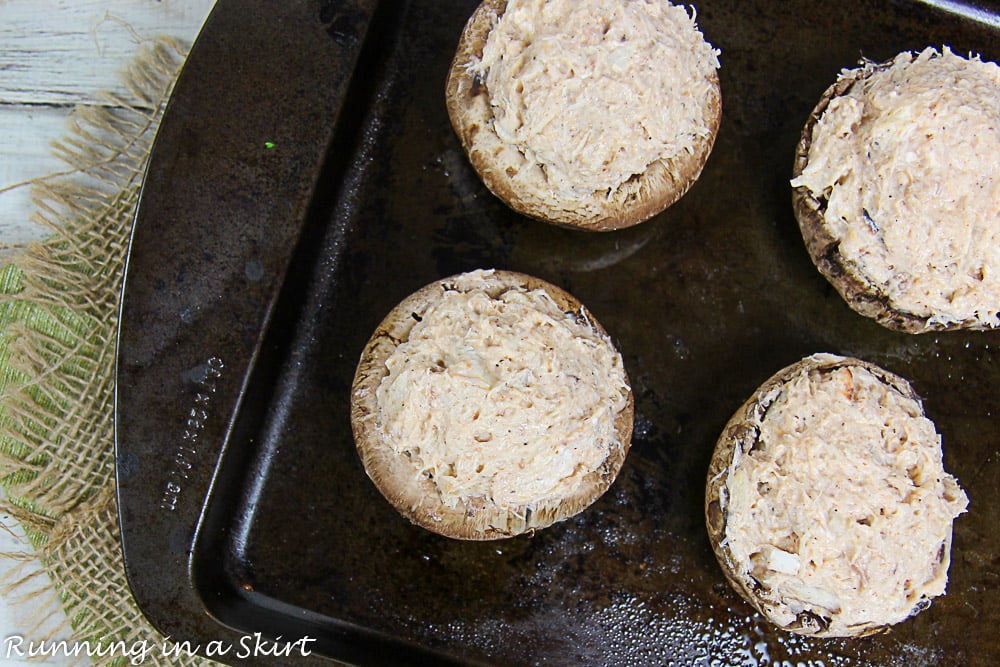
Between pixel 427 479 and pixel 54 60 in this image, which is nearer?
pixel 427 479

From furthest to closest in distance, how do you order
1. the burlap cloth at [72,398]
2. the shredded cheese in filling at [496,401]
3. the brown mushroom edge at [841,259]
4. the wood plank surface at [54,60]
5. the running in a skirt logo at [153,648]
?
the wood plank surface at [54,60], the burlap cloth at [72,398], the brown mushroom edge at [841,259], the running in a skirt logo at [153,648], the shredded cheese in filling at [496,401]

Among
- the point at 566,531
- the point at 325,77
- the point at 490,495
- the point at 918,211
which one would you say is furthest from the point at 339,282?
the point at 918,211

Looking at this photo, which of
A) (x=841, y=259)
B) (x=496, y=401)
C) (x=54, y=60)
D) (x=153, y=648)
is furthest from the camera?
(x=54, y=60)

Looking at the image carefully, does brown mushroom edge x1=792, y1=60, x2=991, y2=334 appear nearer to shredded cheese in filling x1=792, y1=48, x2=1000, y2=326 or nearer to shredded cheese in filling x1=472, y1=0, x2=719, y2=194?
shredded cheese in filling x1=792, y1=48, x2=1000, y2=326

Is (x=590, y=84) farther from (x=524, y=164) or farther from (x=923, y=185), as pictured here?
(x=923, y=185)

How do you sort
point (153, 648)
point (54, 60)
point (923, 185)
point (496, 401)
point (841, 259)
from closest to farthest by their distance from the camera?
point (496, 401)
point (923, 185)
point (841, 259)
point (153, 648)
point (54, 60)

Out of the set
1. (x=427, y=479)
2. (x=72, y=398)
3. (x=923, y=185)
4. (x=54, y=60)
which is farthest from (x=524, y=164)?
(x=54, y=60)

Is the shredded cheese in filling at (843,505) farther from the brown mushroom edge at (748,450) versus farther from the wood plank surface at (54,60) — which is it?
the wood plank surface at (54,60)

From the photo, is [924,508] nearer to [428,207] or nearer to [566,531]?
[566,531]

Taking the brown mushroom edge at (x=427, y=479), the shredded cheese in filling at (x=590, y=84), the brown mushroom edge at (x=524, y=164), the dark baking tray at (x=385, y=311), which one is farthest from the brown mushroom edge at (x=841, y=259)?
the brown mushroom edge at (x=427, y=479)
